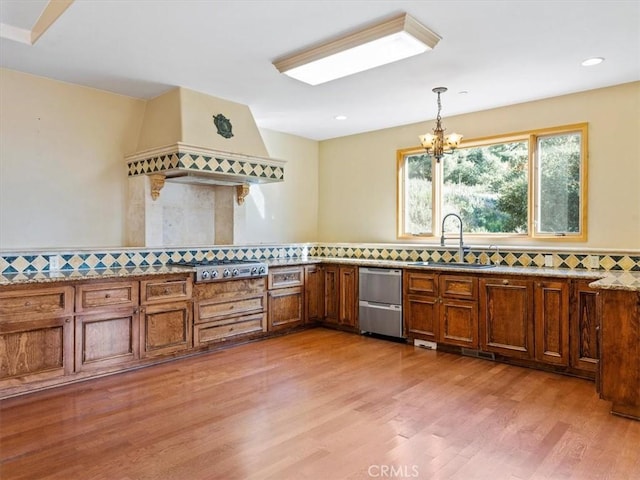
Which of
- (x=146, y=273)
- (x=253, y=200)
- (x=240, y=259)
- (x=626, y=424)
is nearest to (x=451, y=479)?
(x=626, y=424)

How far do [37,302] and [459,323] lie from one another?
142 inches

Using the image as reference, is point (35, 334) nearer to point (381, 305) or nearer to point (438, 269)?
point (381, 305)

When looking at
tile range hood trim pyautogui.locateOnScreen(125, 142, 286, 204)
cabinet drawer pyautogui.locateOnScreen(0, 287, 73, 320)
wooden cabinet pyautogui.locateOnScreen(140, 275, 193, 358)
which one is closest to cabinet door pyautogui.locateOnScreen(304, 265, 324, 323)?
tile range hood trim pyautogui.locateOnScreen(125, 142, 286, 204)

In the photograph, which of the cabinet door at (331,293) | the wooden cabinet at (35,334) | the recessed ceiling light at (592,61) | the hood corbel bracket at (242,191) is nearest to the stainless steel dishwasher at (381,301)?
the cabinet door at (331,293)

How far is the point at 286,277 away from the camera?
511 centimetres

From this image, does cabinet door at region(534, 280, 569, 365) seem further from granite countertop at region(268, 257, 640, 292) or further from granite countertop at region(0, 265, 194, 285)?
granite countertop at region(0, 265, 194, 285)

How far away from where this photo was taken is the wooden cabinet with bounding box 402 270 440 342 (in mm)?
4457

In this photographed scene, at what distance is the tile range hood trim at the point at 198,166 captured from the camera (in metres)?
4.06

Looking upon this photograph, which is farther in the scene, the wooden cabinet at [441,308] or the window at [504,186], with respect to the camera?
the window at [504,186]

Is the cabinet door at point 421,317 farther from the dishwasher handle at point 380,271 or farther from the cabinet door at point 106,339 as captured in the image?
the cabinet door at point 106,339

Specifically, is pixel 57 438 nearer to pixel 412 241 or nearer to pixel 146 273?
pixel 146 273

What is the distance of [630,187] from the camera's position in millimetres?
4000

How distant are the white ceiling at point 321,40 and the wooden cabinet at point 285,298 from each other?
6.17ft

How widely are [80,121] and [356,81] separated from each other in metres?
2.64
